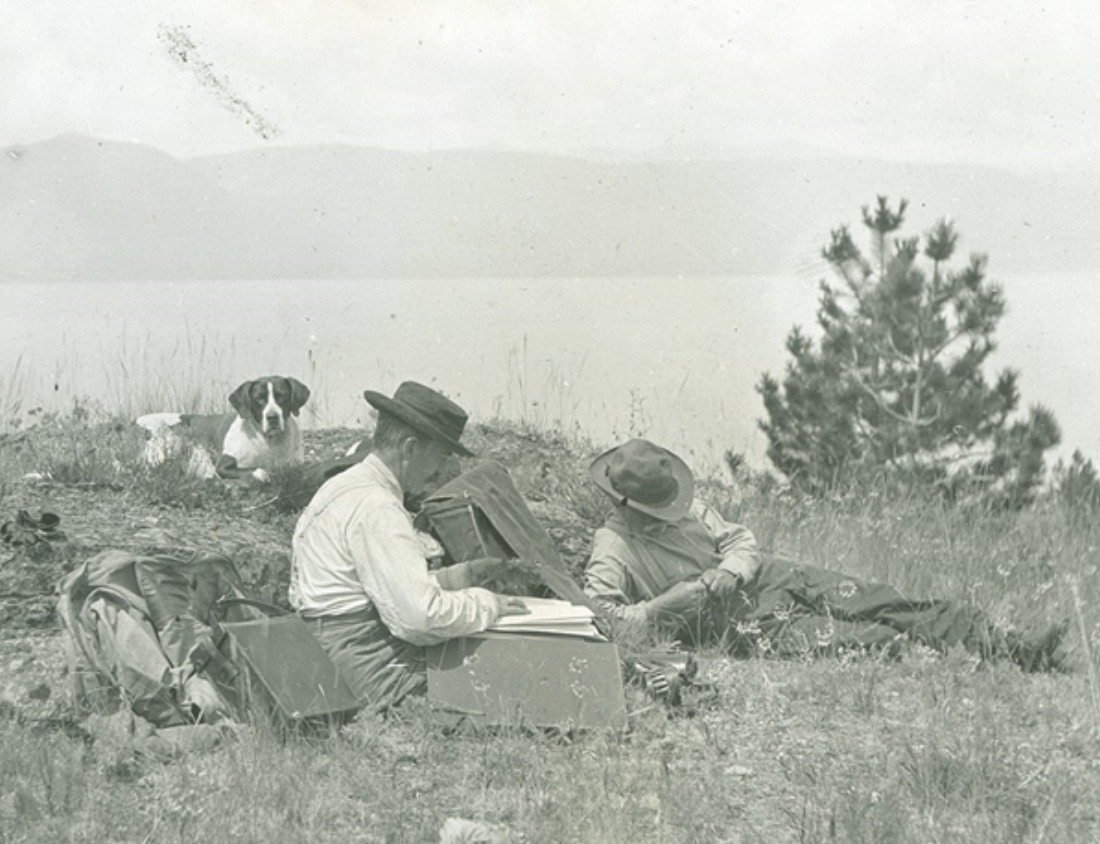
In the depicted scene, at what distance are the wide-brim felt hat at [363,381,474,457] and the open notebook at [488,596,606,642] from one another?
2.23 ft

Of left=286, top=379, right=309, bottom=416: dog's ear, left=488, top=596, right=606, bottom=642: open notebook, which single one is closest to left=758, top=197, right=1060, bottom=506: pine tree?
left=286, top=379, right=309, bottom=416: dog's ear

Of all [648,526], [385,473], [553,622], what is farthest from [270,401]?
[553,622]

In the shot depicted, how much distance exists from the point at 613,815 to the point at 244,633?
5.32ft

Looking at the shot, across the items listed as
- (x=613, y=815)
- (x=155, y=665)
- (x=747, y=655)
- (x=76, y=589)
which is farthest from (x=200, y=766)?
(x=747, y=655)

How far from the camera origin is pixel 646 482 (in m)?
6.64

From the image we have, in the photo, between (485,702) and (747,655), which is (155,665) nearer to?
(485,702)

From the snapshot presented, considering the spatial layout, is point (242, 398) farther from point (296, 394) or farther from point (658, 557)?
point (658, 557)

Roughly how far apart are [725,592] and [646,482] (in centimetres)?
65

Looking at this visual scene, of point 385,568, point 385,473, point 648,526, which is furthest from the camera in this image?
point 648,526

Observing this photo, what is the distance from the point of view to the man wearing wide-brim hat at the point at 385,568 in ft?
16.5

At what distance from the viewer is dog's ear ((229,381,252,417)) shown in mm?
9773

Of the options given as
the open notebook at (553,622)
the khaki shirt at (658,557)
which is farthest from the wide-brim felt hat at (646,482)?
the open notebook at (553,622)

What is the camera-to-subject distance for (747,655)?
21.6ft

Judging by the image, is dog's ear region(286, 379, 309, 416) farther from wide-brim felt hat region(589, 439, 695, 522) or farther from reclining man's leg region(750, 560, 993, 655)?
reclining man's leg region(750, 560, 993, 655)
